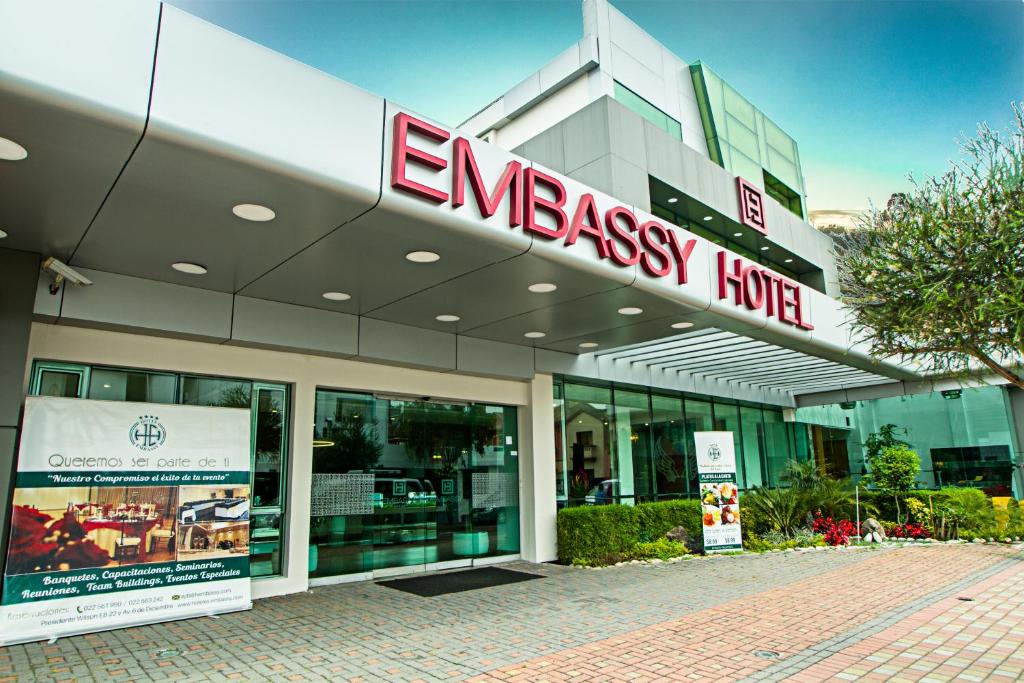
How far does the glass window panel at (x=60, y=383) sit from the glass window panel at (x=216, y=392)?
1.19 metres

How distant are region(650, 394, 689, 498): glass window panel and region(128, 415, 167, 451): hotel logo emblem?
34.4ft

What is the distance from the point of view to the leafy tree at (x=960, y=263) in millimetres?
5969

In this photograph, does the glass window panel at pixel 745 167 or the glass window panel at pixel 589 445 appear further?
the glass window panel at pixel 745 167

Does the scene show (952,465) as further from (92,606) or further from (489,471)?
(92,606)

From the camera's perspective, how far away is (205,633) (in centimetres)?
697

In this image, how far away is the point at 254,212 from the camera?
19.3 feet

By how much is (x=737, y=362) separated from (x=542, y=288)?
778 centimetres

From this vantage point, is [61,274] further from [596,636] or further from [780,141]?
[780,141]

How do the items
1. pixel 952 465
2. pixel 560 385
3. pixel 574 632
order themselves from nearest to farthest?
pixel 574 632 < pixel 560 385 < pixel 952 465

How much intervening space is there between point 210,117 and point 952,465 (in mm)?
21192

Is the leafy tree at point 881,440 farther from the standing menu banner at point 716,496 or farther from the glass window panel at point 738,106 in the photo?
the glass window panel at point 738,106

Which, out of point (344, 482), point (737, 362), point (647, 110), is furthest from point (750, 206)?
point (344, 482)

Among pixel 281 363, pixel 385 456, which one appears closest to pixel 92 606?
pixel 281 363

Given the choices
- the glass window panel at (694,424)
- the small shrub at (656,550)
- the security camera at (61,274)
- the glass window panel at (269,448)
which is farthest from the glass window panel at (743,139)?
the security camera at (61,274)
